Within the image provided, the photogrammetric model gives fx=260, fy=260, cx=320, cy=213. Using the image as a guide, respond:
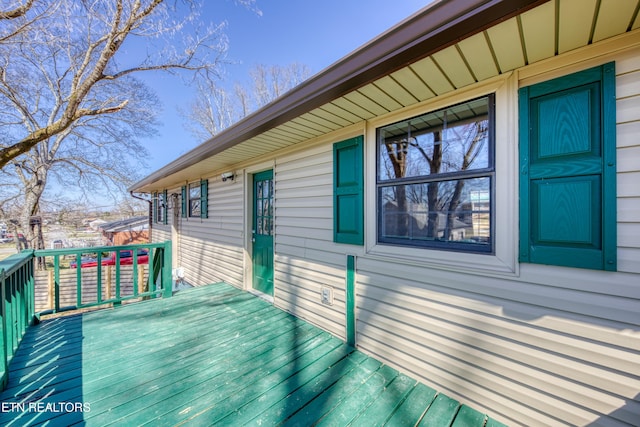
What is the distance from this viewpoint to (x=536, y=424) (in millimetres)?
1541

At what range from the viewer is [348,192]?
259cm

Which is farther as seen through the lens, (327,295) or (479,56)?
(327,295)

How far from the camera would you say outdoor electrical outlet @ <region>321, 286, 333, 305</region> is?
2.76 meters

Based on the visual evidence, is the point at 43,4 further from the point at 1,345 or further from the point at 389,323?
the point at 389,323

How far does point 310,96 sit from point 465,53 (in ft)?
3.33

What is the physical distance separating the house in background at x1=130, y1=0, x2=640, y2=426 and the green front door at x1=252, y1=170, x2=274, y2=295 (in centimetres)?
128

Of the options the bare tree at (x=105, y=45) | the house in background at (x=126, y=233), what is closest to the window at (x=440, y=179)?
the bare tree at (x=105, y=45)

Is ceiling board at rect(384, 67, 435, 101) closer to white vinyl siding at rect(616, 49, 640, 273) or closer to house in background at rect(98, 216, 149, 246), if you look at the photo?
white vinyl siding at rect(616, 49, 640, 273)

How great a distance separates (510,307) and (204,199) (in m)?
5.37

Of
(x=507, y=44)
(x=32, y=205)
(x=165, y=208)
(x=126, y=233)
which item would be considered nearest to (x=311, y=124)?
(x=507, y=44)

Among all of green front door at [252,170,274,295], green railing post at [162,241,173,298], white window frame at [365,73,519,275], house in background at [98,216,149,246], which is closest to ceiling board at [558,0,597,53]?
white window frame at [365,73,519,275]

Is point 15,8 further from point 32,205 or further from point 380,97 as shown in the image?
point 32,205

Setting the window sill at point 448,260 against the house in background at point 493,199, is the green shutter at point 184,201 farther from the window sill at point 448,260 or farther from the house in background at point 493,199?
the window sill at point 448,260

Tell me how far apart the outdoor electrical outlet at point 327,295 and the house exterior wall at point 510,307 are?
0.17ft
